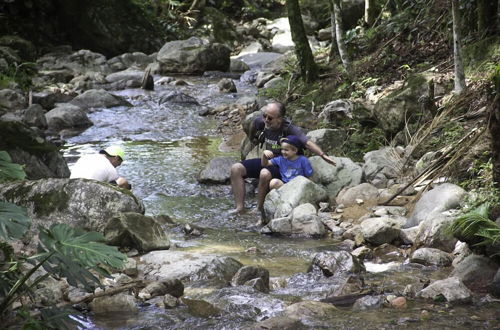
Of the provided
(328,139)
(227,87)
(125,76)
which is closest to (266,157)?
(328,139)

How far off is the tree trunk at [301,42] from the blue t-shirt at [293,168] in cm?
503

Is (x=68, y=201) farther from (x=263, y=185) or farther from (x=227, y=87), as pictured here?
(x=227, y=87)

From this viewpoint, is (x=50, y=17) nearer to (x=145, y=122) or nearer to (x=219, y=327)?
(x=145, y=122)

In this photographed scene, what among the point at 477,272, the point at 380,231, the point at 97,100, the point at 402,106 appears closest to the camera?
the point at 477,272

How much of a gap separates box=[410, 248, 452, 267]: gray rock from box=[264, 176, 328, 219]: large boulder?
207 cm

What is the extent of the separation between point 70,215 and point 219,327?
2.53 m

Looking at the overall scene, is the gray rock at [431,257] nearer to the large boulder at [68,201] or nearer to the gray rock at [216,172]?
the large boulder at [68,201]

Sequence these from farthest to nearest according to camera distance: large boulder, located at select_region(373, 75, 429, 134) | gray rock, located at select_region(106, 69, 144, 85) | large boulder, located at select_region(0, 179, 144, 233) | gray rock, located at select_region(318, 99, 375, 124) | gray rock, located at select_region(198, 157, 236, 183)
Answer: gray rock, located at select_region(106, 69, 144, 85) → gray rock, located at select_region(318, 99, 375, 124) → gray rock, located at select_region(198, 157, 236, 183) → large boulder, located at select_region(373, 75, 429, 134) → large boulder, located at select_region(0, 179, 144, 233)

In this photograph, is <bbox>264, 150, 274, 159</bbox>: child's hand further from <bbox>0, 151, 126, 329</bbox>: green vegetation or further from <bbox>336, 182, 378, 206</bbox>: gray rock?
<bbox>0, 151, 126, 329</bbox>: green vegetation

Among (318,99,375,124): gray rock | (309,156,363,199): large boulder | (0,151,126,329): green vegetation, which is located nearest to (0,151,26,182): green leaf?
(0,151,126,329): green vegetation

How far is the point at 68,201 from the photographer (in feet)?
20.7

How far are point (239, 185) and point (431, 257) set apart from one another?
3.29 metres

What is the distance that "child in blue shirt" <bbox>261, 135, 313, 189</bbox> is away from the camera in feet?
26.6

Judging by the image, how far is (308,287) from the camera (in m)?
5.25
